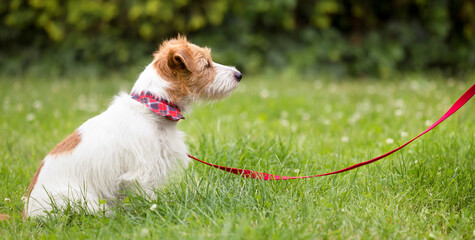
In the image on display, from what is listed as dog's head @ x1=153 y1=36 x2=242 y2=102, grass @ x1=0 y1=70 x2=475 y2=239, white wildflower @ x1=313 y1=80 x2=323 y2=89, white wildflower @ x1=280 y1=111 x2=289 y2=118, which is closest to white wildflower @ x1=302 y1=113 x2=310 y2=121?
grass @ x1=0 y1=70 x2=475 y2=239

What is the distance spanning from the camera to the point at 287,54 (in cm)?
1046

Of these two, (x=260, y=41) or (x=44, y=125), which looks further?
(x=260, y=41)

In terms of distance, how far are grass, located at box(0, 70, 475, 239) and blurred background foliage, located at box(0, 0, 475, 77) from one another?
4192 mm

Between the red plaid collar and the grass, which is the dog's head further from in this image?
the grass

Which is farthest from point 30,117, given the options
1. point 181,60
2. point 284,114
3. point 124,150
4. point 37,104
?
point 181,60

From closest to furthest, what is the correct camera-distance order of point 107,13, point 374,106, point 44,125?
1. point 44,125
2. point 374,106
3. point 107,13

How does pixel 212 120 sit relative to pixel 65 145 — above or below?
below

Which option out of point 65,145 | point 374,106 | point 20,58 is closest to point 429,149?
point 374,106

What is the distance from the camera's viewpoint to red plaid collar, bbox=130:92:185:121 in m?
2.85

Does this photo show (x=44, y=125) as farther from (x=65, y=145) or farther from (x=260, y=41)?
(x=260, y=41)

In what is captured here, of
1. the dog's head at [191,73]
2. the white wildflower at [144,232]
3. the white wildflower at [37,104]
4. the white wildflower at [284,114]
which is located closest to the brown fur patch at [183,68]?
the dog's head at [191,73]

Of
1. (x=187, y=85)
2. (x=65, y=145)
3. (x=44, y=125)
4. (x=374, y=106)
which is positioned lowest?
(x=374, y=106)

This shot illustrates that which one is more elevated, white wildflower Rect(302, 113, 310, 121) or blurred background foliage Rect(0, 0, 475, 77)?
blurred background foliage Rect(0, 0, 475, 77)

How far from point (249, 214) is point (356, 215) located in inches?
27.2
